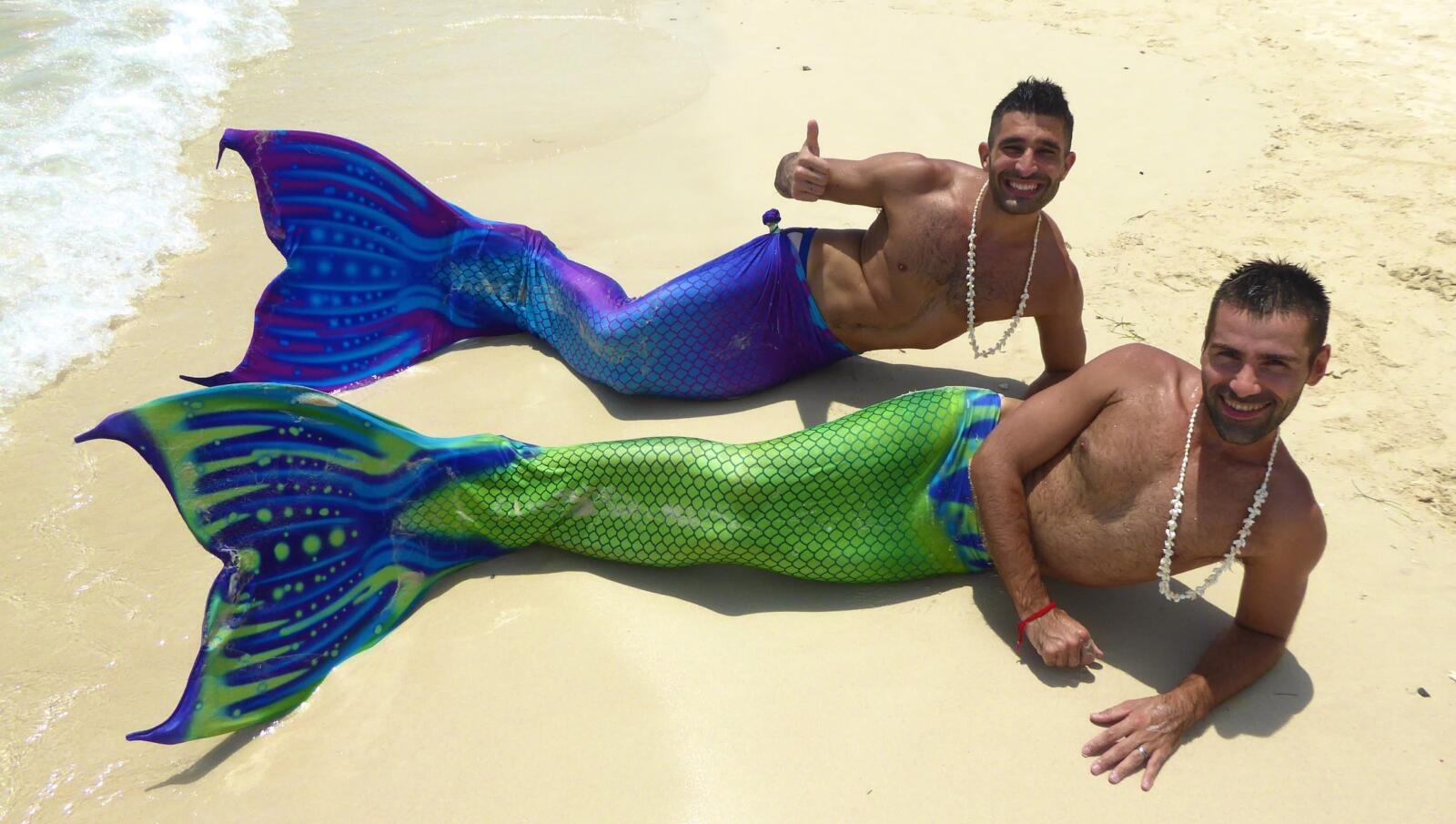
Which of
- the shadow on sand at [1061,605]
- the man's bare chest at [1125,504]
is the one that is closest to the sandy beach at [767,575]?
the shadow on sand at [1061,605]

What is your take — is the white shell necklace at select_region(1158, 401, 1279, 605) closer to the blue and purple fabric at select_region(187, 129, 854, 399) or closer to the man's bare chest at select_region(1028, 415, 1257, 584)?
the man's bare chest at select_region(1028, 415, 1257, 584)

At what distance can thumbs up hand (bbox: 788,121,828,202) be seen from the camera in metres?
3.19

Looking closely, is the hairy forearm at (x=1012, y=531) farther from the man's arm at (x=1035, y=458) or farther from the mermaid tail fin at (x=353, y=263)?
the mermaid tail fin at (x=353, y=263)

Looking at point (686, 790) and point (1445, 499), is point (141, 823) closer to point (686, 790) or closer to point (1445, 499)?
point (686, 790)

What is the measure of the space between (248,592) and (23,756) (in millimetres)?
608

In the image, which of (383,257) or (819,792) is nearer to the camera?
(819,792)

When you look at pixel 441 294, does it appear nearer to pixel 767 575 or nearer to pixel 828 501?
pixel 767 575

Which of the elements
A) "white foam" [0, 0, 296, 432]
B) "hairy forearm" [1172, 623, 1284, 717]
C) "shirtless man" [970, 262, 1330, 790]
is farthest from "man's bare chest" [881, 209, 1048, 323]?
"white foam" [0, 0, 296, 432]

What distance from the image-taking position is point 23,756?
2.37 meters

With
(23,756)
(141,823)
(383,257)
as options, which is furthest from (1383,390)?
(23,756)

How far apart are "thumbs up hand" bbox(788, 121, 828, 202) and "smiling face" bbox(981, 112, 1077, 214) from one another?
508mm

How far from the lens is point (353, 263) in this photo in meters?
3.58

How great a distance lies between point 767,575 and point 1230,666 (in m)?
1.13

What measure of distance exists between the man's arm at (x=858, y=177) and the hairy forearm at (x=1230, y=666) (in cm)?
148
